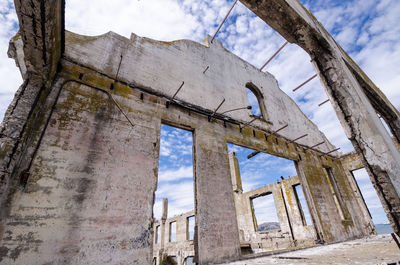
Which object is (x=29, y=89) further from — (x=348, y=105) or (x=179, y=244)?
(x=179, y=244)

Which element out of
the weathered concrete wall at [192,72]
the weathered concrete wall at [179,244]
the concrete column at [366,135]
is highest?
the weathered concrete wall at [192,72]

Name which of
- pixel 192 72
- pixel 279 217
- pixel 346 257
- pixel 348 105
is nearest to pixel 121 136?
pixel 192 72

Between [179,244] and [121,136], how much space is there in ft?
47.8

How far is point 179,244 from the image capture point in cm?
1543

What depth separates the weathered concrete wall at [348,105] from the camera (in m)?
2.75

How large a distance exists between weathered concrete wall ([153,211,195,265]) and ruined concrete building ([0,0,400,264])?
10.1 meters

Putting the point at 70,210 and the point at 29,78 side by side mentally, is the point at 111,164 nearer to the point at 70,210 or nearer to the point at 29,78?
the point at 70,210

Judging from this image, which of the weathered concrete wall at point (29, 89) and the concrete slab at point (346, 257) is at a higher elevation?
the weathered concrete wall at point (29, 89)

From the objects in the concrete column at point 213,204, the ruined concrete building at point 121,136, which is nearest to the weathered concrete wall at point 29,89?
the ruined concrete building at point 121,136

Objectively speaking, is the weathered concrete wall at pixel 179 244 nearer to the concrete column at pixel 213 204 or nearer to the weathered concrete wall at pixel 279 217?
the weathered concrete wall at pixel 279 217

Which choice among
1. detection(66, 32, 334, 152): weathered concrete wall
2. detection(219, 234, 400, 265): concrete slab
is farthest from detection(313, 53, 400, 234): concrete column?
detection(66, 32, 334, 152): weathered concrete wall

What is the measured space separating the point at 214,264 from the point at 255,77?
875 centimetres

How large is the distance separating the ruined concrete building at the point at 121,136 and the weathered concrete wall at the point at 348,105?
0.02m

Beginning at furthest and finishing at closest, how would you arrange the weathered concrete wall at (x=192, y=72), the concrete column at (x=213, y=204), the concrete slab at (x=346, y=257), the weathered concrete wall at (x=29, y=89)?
the weathered concrete wall at (x=192, y=72) < the concrete column at (x=213, y=204) < the concrete slab at (x=346, y=257) < the weathered concrete wall at (x=29, y=89)
